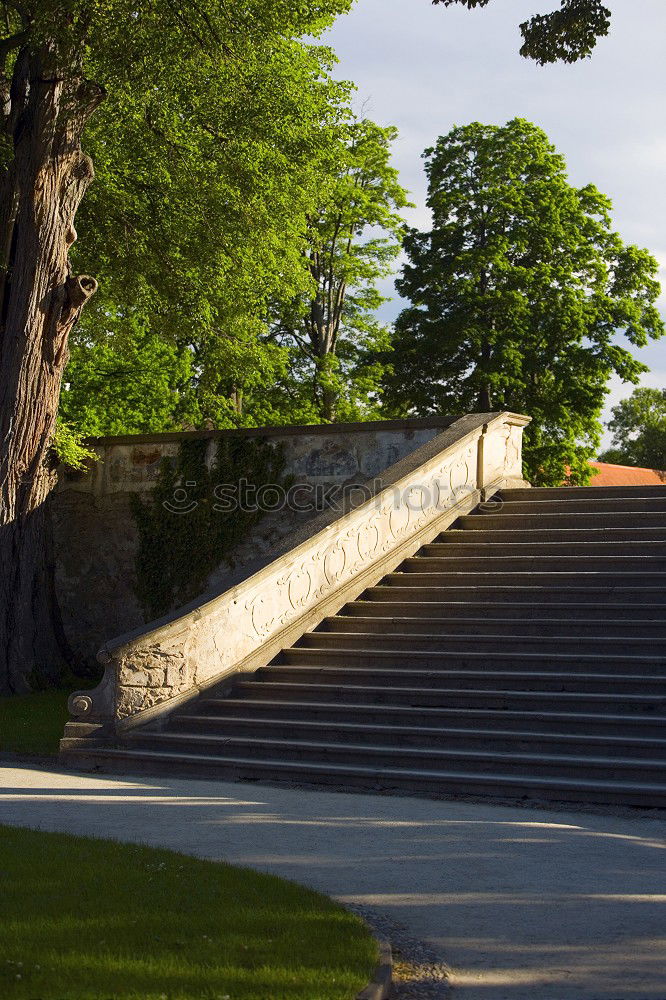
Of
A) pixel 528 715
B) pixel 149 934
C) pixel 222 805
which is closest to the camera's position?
pixel 149 934

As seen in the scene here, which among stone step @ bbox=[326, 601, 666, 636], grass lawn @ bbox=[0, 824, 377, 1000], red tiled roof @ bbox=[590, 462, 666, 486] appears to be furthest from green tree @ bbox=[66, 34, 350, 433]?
red tiled roof @ bbox=[590, 462, 666, 486]

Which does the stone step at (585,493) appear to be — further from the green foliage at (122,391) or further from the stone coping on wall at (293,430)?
the green foliage at (122,391)

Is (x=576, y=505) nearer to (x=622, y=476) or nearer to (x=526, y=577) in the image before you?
(x=526, y=577)

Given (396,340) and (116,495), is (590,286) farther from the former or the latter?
(116,495)

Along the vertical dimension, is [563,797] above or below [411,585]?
below

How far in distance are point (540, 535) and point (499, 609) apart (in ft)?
6.36

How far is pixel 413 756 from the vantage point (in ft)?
27.0

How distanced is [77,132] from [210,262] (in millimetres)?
3209

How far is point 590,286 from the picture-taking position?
33.4 m

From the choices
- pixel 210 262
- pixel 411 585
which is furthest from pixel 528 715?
pixel 210 262

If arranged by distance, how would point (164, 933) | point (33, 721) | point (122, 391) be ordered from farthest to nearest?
1. point (122, 391)
2. point (33, 721)
3. point (164, 933)

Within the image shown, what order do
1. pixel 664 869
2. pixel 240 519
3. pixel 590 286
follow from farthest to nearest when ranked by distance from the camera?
1. pixel 590 286
2. pixel 240 519
3. pixel 664 869

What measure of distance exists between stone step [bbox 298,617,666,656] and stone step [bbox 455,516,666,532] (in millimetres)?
2525

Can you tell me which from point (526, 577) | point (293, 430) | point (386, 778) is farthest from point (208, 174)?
point (386, 778)
